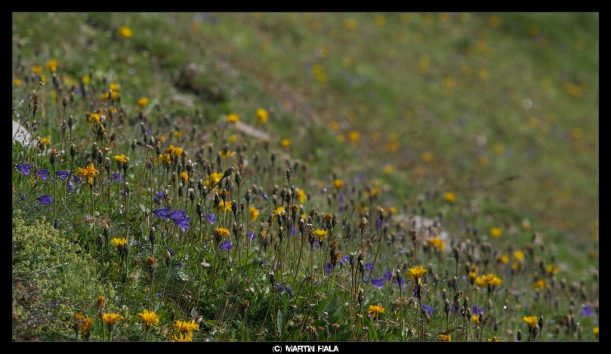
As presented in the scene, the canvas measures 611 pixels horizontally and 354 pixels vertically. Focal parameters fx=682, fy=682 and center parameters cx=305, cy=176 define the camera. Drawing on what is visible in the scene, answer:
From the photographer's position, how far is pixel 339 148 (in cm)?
1001

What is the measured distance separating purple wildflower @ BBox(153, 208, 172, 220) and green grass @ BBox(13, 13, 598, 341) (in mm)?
67

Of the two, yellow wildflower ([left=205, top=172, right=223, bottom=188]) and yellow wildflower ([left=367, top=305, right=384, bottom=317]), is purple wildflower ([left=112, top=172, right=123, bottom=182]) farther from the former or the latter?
yellow wildflower ([left=367, top=305, right=384, bottom=317])

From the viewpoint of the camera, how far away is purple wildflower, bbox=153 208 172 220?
16.0ft

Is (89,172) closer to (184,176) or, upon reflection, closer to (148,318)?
(184,176)

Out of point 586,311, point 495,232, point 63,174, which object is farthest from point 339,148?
point 63,174

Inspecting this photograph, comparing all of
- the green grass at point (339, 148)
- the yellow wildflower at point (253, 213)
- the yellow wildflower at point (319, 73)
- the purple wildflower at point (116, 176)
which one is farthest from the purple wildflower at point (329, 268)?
the yellow wildflower at point (319, 73)

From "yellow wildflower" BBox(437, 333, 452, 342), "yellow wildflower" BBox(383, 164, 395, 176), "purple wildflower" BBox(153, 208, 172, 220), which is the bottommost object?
"yellow wildflower" BBox(437, 333, 452, 342)

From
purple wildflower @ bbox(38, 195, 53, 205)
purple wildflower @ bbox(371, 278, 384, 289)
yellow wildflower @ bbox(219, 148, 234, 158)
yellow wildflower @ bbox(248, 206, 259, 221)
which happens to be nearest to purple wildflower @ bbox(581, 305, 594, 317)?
purple wildflower @ bbox(371, 278, 384, 289)

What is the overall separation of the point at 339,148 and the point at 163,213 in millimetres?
5356

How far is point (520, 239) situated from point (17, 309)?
24.7ft

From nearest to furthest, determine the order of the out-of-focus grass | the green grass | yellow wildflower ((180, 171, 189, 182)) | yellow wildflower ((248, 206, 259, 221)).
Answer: the green grass
yellow wildflower ((180, 171, 189, 182))
yellow wildflower ((248, 206, 259, 221))
the out-of-focus grass

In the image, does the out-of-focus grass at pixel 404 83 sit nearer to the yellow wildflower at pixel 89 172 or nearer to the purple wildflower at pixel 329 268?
the yellow wildflower at pixel 89 172

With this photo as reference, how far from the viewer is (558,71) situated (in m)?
18.5

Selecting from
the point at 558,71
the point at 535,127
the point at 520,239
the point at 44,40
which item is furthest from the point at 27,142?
the point at 558,71
